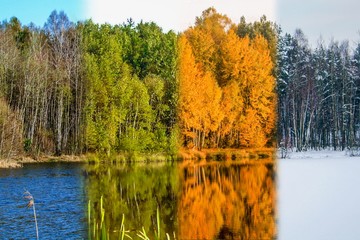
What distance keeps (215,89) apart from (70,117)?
490 inches

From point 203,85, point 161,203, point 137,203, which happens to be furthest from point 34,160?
point 203,85

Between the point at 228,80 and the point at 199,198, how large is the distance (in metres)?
1.31

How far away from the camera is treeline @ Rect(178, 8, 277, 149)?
59.2 inches

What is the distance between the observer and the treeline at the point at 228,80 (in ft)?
4.93

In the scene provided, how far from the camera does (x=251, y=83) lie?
66.7 inches

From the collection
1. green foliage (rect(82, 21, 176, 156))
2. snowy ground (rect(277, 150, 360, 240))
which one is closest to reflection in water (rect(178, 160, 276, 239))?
green foliage (rect(82, 21, 176, 156))

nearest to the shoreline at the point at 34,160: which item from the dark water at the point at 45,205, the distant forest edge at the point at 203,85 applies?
the dark water at the point at 45,205

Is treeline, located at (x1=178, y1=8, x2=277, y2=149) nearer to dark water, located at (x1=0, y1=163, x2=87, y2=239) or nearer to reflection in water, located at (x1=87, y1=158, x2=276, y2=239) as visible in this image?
reflection in water, located at (x1=87, y1=158, x2=276, y2=239)

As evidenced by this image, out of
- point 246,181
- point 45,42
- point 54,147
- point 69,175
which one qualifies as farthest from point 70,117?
point 246,181

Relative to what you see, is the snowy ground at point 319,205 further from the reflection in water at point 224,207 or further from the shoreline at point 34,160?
the shoreline at point 34,160

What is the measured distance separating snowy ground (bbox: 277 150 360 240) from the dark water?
2.86m

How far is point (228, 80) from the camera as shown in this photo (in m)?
1.66

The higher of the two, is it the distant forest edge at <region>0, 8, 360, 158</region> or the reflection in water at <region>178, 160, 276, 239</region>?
the distant forest edge at <region>0, 8, 360, 158</region>

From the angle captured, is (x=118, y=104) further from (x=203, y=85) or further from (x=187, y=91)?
(x=203, y=85)
